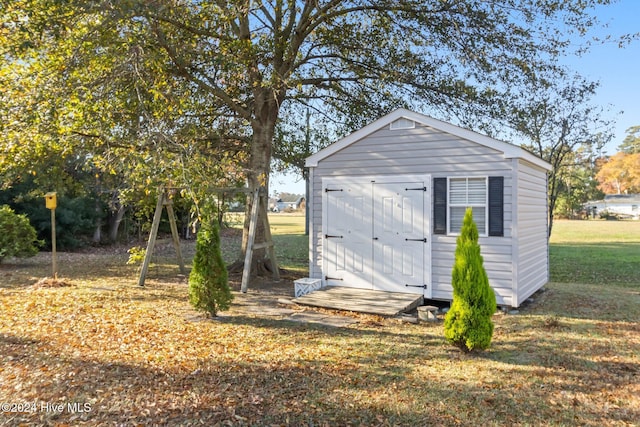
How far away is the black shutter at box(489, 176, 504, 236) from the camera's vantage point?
295 inches

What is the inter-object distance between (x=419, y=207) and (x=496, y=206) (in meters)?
1.33

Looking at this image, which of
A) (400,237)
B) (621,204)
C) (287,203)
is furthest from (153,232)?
(287,203)

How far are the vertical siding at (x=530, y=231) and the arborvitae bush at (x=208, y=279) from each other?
16.0 ft

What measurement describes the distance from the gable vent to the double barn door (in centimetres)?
95

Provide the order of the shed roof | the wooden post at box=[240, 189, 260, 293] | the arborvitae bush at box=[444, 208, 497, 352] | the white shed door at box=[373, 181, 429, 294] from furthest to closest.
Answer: the wooden post at box=[240, 189, 260, 293], the white shed door at box=[373, 181, 429, 294], the shed roof, the arborvitae bush at box=[444, 208, 497, 352]

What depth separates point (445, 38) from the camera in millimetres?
10344

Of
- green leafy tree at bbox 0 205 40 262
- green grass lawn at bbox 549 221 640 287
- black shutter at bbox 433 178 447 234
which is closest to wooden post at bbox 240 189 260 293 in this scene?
black shutter at bbox 433 178 447 234

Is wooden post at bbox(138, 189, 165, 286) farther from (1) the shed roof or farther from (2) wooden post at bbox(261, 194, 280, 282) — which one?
(1) the shed roof

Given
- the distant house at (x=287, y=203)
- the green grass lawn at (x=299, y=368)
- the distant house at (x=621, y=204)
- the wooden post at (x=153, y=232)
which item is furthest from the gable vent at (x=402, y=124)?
Result: the distant house at (x=287, y=203)

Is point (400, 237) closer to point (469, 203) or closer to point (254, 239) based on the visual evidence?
point (469, 203)

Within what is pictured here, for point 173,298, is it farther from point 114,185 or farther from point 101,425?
point 114,185

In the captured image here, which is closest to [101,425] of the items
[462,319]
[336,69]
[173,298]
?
[462,319]

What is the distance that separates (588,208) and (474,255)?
5948cm

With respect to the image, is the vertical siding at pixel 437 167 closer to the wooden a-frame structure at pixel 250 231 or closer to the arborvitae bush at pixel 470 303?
the wooden a-frame structure at pixel 250 231
